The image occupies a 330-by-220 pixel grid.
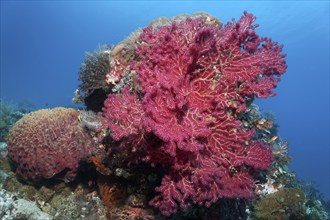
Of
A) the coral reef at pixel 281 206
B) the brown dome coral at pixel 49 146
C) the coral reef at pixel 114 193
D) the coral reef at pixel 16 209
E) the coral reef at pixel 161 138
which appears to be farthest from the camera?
the coral reef at pixel 281 206

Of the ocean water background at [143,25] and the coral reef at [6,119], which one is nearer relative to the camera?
the coral reef at [6,119]

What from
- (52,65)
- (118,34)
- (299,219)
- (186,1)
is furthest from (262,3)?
(52,65)

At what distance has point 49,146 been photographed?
562cm

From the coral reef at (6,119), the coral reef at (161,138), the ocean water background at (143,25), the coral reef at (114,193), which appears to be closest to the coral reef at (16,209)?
the coral reef at (161,138)

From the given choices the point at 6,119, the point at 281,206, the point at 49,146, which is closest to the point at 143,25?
the point at 6,119

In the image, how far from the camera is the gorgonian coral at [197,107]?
402 centimetres

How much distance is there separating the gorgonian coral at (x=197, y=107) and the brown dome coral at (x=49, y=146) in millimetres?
1510

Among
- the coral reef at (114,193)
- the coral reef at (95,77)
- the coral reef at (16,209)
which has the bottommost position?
the coral reef at (16,209)

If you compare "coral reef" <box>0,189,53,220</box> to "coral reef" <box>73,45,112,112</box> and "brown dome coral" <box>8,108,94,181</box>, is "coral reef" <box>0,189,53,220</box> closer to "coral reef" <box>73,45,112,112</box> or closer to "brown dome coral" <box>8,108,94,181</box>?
"brown dome coral" <box>8,108,94,181</box>

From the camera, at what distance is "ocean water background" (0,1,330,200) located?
236 feet

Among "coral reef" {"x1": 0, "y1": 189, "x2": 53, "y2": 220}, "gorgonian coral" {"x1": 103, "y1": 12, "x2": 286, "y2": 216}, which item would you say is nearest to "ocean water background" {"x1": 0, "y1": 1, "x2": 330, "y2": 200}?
"gorgonian coral" {"x1": 103, "y1": 12, "x2": 286, "y2": 216}

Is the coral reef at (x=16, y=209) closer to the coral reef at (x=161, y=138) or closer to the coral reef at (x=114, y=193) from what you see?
the coral reef at (x=161, y=138)

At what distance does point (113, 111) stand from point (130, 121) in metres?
0.32

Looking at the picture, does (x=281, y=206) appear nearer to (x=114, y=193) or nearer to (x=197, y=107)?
(x=197, y=107)
